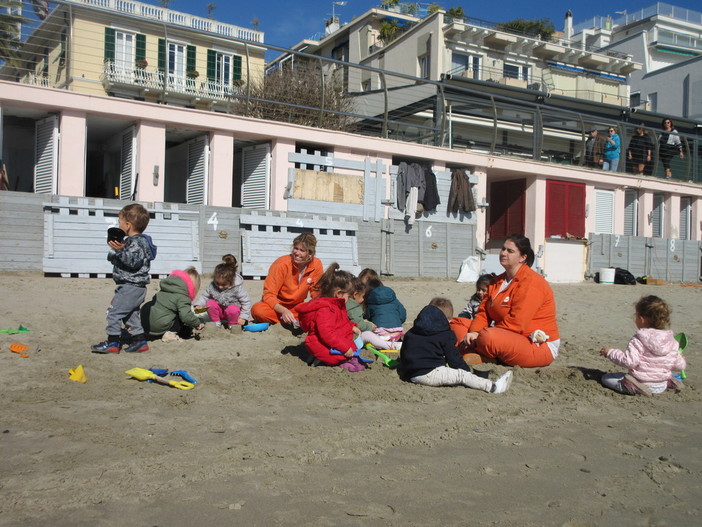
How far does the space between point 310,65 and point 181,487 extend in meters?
21.6

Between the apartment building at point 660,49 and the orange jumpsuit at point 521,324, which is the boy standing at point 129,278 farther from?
the apartment building at point 660,49

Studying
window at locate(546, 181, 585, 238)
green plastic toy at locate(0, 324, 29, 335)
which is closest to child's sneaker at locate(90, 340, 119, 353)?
green plastic toy at locate(0, 324, 29, 335)

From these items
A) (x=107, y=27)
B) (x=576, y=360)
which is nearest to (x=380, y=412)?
(x=576, y=360)

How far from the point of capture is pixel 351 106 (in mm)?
24938

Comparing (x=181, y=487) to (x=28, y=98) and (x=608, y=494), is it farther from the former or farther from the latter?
(x=28, y=98)

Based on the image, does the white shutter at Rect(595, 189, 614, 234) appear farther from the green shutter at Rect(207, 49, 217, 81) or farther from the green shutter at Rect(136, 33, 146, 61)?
the green shutter at Rect(136, 33, 146, 61)

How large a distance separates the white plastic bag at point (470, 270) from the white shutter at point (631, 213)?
7.80m

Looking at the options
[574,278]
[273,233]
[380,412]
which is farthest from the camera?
[574,278]

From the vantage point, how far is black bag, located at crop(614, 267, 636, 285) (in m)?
19.5

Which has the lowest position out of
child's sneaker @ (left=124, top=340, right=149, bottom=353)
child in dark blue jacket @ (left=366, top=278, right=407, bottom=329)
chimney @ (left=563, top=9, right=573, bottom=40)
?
child's sneaker @ (left=124, top=340, right=149, bottom=353)

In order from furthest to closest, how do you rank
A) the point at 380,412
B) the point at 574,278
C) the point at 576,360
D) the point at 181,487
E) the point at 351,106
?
the point at 351,106
the point at 574,278
the point at 576,360
the point at 380,412
the point at 181,487

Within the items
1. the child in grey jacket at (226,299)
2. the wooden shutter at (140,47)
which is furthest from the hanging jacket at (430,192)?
the wooden shutter at (140,47)

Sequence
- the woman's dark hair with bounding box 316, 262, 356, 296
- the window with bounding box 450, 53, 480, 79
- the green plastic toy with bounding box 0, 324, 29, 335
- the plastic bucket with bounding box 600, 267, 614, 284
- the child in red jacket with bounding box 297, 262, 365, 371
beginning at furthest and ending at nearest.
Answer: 1. the window with bounding box 450, 53, 480, 79
2. the plastic bucket with bounding box 600, 267, 614, 284
3. the green plastic toy with bounding box 0, 324, 29, 335
4. the woman's dark hair with bounding box 316, 262, 356, 296
5. the child in red jacket with bounding box 297, 262, 365, 371

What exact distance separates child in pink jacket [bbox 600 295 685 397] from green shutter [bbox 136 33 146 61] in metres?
26.2
